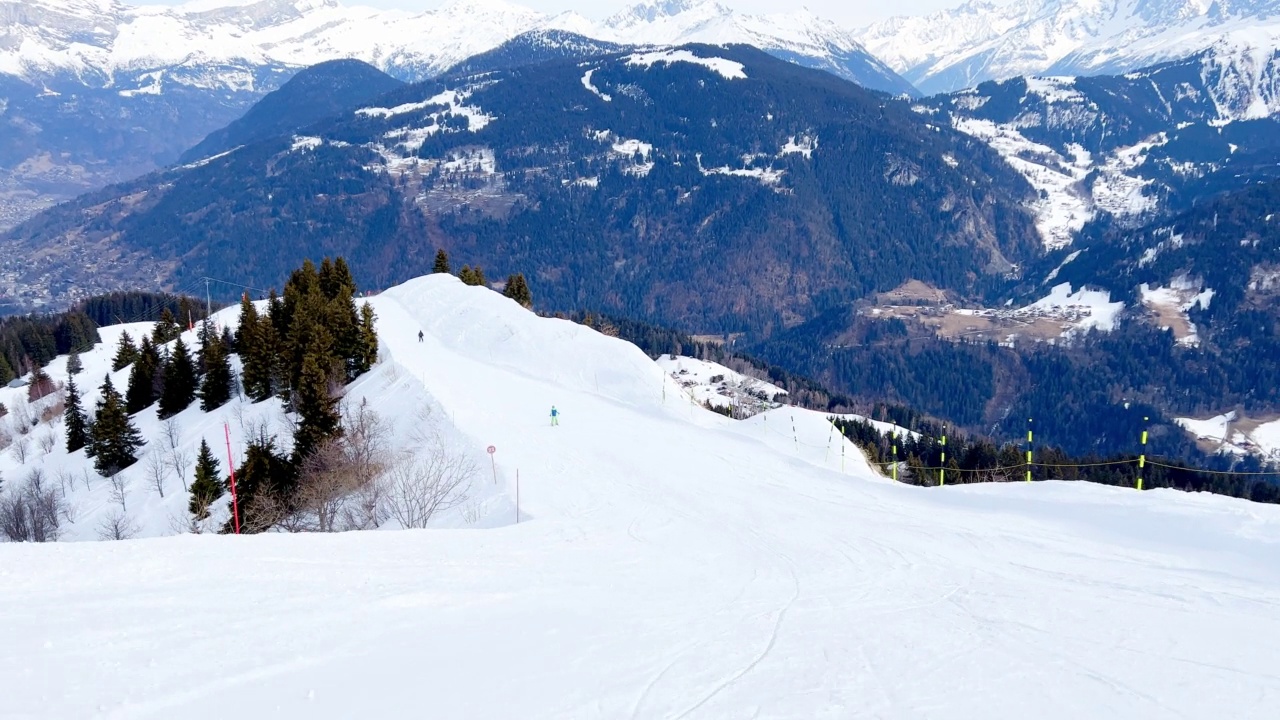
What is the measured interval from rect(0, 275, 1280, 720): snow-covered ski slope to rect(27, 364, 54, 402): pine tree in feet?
338

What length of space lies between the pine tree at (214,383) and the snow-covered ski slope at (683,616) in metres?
46.9

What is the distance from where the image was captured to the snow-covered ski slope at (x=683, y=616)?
12078 millimetres

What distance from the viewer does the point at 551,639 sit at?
575 inches

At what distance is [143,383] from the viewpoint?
2965 inches

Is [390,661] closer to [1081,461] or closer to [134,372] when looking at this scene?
[134,372]

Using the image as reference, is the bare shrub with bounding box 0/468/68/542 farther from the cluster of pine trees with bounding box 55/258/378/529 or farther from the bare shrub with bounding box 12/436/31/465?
the bare shrub with bounding box 12/436/31/465

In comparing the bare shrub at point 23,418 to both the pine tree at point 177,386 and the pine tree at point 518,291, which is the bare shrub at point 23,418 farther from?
the pine tree at point 518,291

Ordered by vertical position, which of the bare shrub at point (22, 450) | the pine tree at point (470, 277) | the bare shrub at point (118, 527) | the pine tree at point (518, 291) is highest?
the pine tree at point (470, 277)

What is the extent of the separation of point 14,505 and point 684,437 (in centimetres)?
4336

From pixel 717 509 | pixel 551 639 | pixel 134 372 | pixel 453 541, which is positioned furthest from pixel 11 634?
pixel 134 372

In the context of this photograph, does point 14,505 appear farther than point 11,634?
Yes

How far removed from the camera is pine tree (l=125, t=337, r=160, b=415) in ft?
244

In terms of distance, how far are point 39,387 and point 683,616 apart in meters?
118

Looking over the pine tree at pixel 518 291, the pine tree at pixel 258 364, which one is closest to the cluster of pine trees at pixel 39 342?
the pine tree at pixel 518 291
